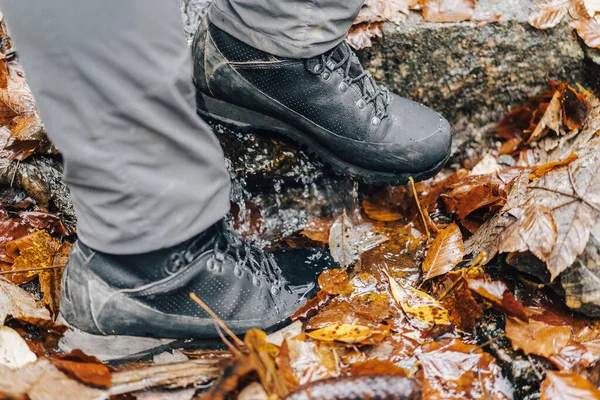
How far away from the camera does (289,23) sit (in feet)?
5.77

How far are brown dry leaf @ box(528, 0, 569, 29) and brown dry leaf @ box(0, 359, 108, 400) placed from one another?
2506 mm

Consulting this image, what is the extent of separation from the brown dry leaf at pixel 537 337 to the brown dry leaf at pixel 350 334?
0.38 m

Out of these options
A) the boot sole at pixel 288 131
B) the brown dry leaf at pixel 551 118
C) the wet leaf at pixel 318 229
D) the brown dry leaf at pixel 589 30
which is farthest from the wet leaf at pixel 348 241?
the brown dry leaf at pixel 589 30

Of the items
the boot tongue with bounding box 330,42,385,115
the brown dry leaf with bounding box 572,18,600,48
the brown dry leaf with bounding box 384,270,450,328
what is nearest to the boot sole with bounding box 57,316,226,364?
the brown dry leaf with bounding box 384,270,450,328

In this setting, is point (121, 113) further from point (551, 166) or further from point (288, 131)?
point (551, 166)

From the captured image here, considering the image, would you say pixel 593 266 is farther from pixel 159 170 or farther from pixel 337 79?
pixel 159 170

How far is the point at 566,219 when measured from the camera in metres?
1.58

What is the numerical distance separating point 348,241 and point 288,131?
1.76 ft

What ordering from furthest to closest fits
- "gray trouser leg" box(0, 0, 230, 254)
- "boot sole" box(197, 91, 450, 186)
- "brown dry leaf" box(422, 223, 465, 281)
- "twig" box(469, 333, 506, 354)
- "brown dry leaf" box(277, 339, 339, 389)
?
"boot sole" box(197, 91, 450, 186) → "brown dry leaf" box(422, 223, 465, 281) → "twig" box(469, 333, 506, 354) → "brown dry leaf" box(277, 339, 339, 389) → "gray trouser leg" box(0, 0, 230, 254)

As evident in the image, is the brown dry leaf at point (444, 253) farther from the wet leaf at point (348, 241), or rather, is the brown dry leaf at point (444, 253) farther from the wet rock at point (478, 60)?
the wet rock at point (478, 60)

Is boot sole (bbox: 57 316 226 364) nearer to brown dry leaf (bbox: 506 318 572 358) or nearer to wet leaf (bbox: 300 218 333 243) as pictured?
wet leaf (bbox: 300 218 333 243)

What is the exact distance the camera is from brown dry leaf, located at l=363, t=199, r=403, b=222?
93.2 inches

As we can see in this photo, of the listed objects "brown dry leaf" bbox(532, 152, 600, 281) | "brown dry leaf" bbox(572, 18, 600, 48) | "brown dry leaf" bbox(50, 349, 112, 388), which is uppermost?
"brown dry leaf" bbox(572, 18, 600, 48)

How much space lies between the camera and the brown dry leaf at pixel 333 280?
6.00 ft
